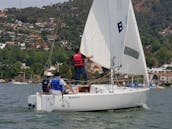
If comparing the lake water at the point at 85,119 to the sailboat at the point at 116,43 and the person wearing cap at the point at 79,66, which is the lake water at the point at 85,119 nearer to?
the sailboat at the point at 116,43

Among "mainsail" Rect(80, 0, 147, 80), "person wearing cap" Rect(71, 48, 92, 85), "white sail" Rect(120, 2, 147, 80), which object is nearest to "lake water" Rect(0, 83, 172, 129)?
"white sail" Rect(120, 2, 147, 80)

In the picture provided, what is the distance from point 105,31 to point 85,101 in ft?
11.8

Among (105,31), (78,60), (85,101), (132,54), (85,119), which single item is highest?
A: (105,31)

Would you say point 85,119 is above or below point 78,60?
below

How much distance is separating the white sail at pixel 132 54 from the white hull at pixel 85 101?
1432 millimetres

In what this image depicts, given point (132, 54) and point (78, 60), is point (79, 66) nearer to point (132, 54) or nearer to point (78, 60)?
point (78, 60)

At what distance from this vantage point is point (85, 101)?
73.9ft

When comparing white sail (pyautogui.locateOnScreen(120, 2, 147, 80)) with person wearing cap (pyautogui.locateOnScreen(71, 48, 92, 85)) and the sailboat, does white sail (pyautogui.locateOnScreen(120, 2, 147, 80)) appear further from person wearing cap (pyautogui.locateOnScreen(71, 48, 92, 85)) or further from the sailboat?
person wearing cap (pyautogui.locateOnScreen(71, 48, 92, 85))

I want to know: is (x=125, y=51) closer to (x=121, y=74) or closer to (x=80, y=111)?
(x=121, y=74)

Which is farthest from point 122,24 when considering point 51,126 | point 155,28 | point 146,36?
point 155,28

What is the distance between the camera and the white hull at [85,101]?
2236 centimetres

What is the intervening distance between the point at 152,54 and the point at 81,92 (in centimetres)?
12634

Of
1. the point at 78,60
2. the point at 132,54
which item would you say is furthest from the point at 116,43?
the point at 78,60

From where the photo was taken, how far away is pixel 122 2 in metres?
24.6
